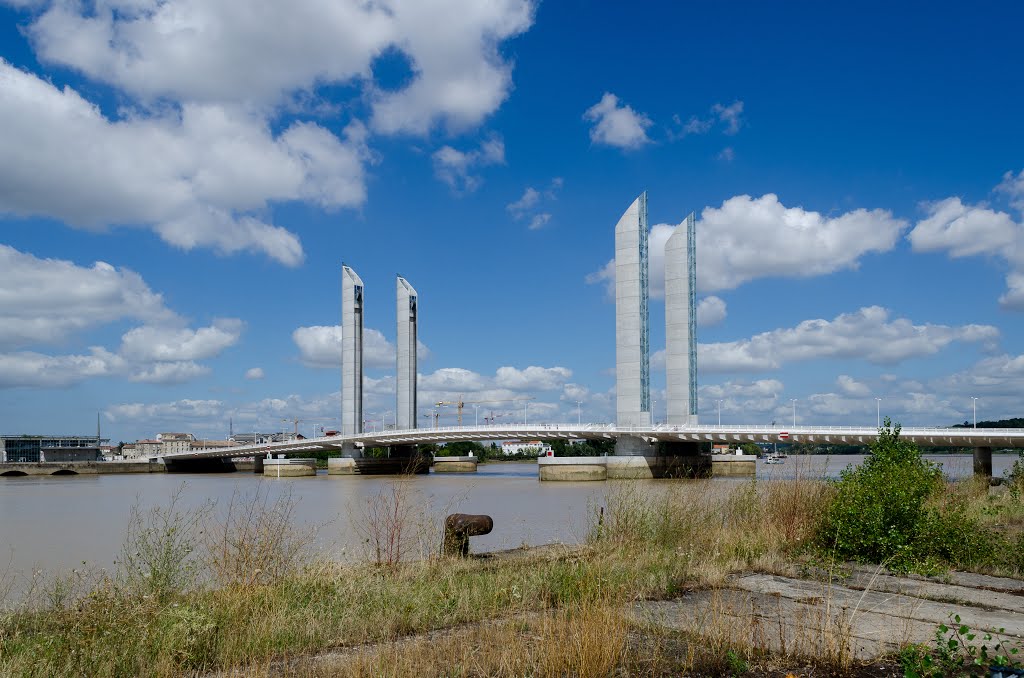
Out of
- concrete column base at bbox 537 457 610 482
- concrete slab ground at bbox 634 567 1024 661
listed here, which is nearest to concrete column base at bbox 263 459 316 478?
concrete column base at bbox 537 457 610 482

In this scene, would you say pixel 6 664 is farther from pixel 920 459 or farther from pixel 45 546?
pixel 45 546

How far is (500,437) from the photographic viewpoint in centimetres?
7069

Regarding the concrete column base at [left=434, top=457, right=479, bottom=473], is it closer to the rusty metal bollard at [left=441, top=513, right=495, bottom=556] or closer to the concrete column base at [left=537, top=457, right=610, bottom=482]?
the concrete column base at [left=537, top=457, right=610, bottom=482]

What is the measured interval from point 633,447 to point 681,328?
11467mm

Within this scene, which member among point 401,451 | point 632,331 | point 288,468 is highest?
point 632,331

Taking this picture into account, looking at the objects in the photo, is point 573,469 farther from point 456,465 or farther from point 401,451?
point 456,465

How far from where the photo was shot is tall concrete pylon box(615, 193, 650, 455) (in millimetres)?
67000

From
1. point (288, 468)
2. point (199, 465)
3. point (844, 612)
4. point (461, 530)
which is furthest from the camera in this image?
point (199, 465)

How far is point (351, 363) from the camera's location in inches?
3501

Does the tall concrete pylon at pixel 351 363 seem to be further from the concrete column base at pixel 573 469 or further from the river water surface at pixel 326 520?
the river water surface at pixel 326 520

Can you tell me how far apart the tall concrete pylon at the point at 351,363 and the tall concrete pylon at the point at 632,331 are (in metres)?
33.6

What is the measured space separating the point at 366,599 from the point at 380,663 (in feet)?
8.54

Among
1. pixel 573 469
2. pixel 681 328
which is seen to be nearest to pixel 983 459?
pixel 681 328

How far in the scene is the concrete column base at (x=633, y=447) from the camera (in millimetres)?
67125
